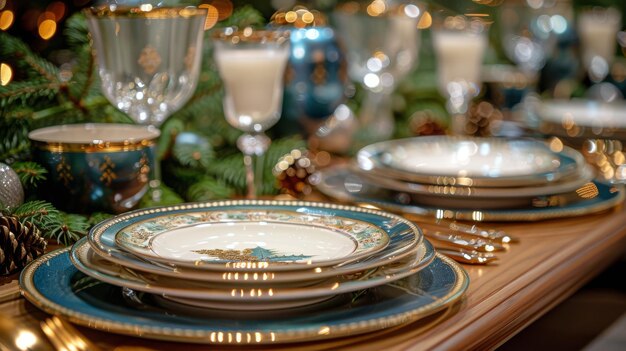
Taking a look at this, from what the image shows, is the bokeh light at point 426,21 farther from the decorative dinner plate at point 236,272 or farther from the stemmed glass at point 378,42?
the decorative dinner plate at point 236,272

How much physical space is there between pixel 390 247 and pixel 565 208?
395 millimetres

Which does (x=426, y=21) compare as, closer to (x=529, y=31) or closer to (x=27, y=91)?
(x=529, y=31)

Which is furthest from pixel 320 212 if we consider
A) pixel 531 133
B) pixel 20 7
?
pixel 20 7

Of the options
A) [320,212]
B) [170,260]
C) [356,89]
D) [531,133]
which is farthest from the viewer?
[356,89]

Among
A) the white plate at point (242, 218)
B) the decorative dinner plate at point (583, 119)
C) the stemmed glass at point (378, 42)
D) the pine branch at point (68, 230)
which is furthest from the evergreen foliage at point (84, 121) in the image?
the decorative dinner plate at point (583, 119)

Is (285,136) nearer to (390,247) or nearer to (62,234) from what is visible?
(62,234)

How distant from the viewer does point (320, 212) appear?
0.72 metres

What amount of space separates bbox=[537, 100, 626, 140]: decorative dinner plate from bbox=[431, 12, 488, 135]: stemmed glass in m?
0.14

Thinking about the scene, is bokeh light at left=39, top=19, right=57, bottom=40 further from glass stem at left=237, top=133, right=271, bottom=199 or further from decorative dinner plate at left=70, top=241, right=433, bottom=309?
decorative dinner plate at left=70, top=241, right=433, bottom=309

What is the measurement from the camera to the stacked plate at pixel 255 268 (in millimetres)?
525

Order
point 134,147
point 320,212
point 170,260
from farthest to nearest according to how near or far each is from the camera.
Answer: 1. point 134,147
2. point 320,212
3. point 170,260

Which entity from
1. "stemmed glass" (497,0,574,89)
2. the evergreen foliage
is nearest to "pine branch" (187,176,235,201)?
the evergreen foliage

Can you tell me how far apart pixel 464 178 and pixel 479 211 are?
0.13 ft

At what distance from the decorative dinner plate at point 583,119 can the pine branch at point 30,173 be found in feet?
2.94
